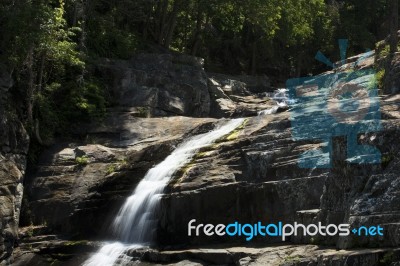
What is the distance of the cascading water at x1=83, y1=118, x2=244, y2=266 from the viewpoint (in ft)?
52.4

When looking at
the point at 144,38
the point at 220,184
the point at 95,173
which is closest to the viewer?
the point at 220,184

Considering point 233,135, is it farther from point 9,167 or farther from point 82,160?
point 9,167

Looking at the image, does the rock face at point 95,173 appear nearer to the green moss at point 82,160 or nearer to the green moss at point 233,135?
the green moss at point 82,160

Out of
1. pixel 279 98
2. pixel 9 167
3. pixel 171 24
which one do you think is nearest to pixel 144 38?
pixel 171 24

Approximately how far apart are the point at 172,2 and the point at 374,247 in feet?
92.6

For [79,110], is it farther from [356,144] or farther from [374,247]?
[374,247]

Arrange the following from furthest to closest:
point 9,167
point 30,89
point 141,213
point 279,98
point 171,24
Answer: point 171,24 → point 279,98 → point 30,89 → point 9,167 → point 141,213

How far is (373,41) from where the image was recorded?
43906mm

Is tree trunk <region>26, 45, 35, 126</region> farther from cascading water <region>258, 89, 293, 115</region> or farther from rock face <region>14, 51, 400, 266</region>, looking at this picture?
cascading water <region>258, 89, 293, 115</region>

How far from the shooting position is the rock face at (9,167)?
1758cm

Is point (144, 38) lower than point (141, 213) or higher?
higher

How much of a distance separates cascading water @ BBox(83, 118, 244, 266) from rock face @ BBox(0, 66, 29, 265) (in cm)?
307

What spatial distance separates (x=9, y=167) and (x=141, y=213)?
4.94 meters

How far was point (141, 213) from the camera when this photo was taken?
16.9m
